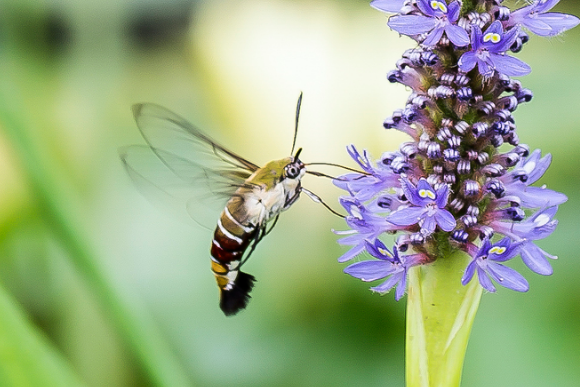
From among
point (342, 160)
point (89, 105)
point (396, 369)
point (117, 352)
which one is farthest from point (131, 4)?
point (396, 369)

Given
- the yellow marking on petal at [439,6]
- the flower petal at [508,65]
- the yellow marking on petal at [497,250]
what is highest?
the yellow marking on petal at [439,6]

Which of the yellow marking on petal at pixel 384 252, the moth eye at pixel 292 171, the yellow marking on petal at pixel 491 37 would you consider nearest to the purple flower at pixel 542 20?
the yellow marking on petal at pixel 491 37

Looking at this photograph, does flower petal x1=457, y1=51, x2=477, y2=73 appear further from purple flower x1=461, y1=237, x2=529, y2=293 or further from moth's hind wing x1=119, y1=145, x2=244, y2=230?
moth's hind wing x1=119, y1=145, x2=244, y2=230

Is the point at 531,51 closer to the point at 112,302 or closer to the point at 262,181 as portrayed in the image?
the point at 262,181

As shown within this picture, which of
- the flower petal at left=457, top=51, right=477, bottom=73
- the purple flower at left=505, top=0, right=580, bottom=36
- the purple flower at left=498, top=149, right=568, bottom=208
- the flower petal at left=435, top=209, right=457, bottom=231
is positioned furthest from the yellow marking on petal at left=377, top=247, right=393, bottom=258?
the purple flower at left=505, top=0, right=580, bottom=36

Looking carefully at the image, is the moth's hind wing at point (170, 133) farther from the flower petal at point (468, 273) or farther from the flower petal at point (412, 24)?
→ the flower petal at point (468, 273)
